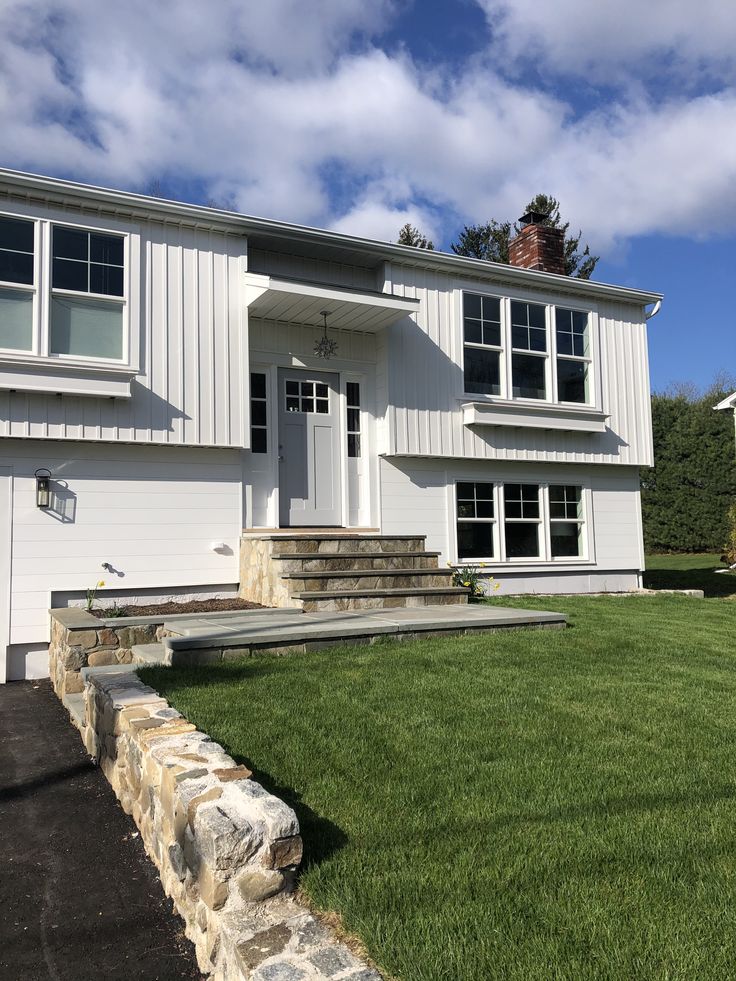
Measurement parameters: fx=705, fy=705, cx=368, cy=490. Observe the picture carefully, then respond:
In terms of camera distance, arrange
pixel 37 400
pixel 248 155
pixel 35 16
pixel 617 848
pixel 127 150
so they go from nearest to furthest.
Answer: pixel 617 848
pixel 37 400
pixel 35 16
pixel 248 155
pixel 127 150

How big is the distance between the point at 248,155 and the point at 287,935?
15398 millimetres

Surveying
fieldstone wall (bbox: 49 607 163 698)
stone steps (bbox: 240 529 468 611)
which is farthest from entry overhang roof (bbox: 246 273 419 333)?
fieldstone wall (bbox: 49 607 163 698)

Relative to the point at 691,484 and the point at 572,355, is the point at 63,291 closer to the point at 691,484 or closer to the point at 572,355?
the point at 572,355

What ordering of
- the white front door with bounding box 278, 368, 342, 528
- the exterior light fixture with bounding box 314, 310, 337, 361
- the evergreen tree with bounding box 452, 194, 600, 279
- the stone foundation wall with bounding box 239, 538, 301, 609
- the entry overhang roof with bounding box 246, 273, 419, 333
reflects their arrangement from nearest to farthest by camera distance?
the stone foundation wall with bounding box 239, 538, 301, 609, the entry overhang roof with bounding box 246, 273, 419, 333, the white front door with bounding box 278, 368, 342, 528, the exterior light fixture with bounding box 314, 310, 337, 361, the evergreen tree with bounding box 452, 194, 600, 279

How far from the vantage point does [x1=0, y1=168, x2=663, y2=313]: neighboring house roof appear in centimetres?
726

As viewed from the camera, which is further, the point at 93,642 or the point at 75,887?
the point at 93,642

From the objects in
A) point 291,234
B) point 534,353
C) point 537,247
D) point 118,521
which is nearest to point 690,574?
point 534,353

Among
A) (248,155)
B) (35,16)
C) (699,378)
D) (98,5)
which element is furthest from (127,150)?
(699,378)

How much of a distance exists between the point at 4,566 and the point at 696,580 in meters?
12.7

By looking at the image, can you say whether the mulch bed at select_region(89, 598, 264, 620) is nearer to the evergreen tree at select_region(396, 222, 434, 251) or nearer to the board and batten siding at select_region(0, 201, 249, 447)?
the board and batten siding at select_region(0, 201, 249, 447)

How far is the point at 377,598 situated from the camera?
706 cm

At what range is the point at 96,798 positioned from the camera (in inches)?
153

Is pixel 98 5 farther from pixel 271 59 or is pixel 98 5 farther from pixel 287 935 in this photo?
pixel 287 935

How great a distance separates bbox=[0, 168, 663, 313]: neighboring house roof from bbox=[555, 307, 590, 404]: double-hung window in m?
0.42
